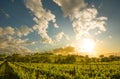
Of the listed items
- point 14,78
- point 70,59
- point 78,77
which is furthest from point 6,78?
point 70,59

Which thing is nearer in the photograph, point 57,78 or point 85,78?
point 85,78

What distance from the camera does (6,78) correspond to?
74.0ft

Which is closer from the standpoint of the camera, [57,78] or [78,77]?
[78,77]

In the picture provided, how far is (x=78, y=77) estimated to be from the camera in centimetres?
2153

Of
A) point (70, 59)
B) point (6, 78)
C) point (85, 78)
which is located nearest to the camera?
point (85, 78)

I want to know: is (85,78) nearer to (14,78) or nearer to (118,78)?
(118,78)

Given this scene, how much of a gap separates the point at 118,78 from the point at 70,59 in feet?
342

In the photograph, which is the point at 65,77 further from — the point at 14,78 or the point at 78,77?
the point at 14,78

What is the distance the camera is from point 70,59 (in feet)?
414

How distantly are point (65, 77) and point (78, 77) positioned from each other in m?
1.59

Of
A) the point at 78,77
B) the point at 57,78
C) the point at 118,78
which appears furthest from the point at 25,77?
the point at 118,78

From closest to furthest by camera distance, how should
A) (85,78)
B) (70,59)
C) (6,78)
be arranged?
(85,78) → (6,78) → (70,59)

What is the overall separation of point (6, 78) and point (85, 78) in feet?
30.0

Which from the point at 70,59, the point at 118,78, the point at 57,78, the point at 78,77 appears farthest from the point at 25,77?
the point at 70,59
